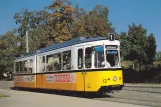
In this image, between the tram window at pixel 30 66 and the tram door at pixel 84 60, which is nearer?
the tram door at pixel 84 60

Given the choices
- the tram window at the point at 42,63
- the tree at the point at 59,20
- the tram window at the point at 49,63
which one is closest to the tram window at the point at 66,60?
the tram window at the point at 49,63

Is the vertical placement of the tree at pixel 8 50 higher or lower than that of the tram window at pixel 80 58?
higher

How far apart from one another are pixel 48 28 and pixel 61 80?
27420mm

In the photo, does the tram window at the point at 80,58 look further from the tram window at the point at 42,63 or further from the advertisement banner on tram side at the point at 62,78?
the tram window at the point at 42,63

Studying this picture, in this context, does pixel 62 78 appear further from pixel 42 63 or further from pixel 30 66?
pixel 30 66

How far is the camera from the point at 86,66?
17.9 m

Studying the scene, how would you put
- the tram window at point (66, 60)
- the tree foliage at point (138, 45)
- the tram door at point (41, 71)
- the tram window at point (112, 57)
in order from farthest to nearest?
1. the tree foliage at point (138, 45)
2. the tram door at point (41, 71)
3. the tram window at point (66, 60)
4. the tram window at point (112, 57)

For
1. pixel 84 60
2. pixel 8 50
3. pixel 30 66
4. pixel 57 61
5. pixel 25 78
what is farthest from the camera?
pixel 8 50

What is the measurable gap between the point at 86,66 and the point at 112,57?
1.42 m

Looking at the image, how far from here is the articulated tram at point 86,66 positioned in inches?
683

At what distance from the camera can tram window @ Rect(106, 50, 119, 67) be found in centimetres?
1756

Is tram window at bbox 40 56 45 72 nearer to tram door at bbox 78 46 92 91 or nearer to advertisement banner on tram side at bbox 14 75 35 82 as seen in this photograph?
advertisement banner on tram side at bbox 14 75 35 82

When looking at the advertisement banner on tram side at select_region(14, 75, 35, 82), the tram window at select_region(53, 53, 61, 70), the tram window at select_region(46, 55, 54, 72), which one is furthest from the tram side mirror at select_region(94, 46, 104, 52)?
the advertisement banner on tram side at select_region(14, 75, 35, 82)

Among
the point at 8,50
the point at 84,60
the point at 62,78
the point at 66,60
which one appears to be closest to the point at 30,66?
the point at 62,78
